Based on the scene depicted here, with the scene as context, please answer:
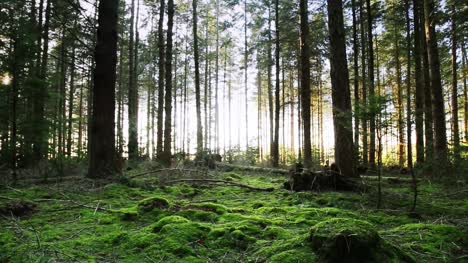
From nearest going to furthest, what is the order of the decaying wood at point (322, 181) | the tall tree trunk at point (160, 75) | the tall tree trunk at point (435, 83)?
the decaying wood at point (322, 181) < the tall tree trunk at point (435, 83) < the tall tree trunk at point (160, 75)

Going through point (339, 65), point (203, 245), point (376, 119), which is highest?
point (339, 65)

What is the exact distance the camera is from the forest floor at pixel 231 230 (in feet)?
9.29

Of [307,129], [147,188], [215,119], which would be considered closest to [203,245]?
[147,188]

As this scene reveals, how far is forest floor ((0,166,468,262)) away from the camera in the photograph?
283 cm

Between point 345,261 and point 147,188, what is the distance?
5.28 meters

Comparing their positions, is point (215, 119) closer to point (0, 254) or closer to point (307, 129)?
point (307, 129)

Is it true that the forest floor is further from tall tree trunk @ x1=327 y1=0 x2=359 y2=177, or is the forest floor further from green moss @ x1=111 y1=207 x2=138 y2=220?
tall tree trunk @ x1=327 y1=0 x2=359 y2=177

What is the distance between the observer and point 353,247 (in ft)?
8.69

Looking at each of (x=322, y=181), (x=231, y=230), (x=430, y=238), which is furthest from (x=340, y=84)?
(x=231, y=230)

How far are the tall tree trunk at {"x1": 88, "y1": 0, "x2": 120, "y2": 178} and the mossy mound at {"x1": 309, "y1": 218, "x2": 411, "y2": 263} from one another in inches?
228

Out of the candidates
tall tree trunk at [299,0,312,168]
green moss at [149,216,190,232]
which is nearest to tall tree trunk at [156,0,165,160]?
tall tree trunk at [299,0,312,168]

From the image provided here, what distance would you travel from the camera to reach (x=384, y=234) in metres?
3.46

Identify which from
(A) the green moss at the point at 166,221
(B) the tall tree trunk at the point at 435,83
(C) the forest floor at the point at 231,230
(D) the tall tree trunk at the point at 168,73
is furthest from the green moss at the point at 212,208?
(D) the tall tree trunk at the point at 168,73

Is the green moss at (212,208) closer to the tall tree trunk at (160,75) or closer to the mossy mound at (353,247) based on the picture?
the mossy mound at (353,247)
